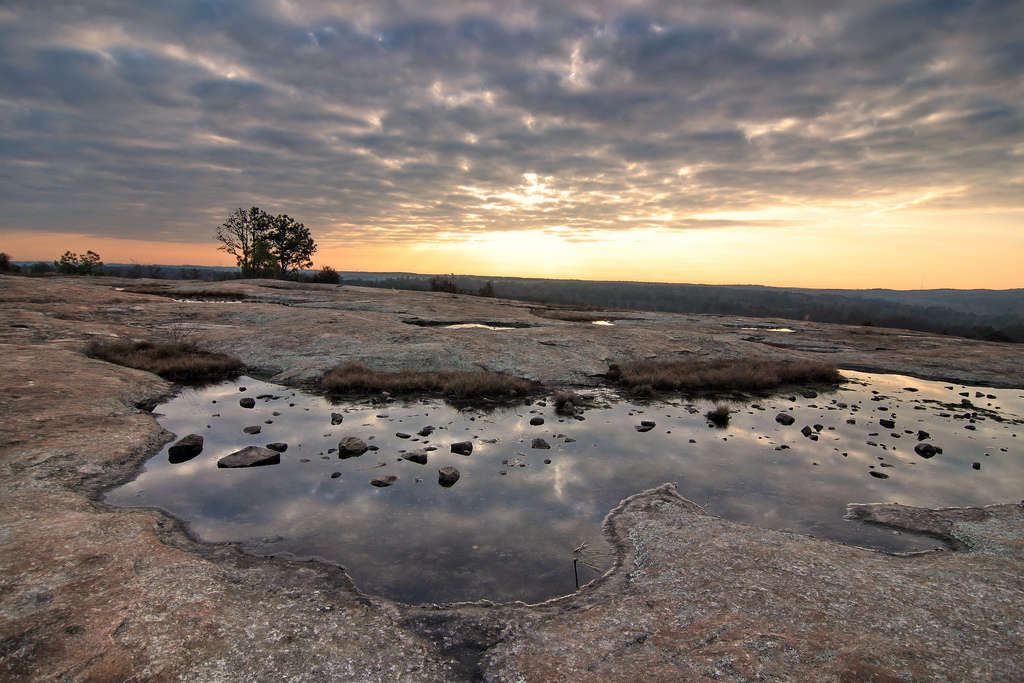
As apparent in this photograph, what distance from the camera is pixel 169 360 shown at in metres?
15.1

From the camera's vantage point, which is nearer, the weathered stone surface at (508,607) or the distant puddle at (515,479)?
the weathered stone surface at (508,607)

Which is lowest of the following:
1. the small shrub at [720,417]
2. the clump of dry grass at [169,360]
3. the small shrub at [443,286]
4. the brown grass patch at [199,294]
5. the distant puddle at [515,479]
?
the distant puddle at [515,479]

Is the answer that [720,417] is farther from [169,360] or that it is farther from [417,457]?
[169,360]

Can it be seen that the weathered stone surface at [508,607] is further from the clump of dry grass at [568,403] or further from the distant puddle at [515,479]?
the clump of dry grass at [568,403]

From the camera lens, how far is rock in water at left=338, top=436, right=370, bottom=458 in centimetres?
907

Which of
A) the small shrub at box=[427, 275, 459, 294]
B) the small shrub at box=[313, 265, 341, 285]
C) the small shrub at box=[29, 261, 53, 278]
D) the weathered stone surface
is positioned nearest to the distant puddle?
the weathered stone surface

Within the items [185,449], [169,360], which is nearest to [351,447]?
[185,449]

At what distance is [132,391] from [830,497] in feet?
52.6

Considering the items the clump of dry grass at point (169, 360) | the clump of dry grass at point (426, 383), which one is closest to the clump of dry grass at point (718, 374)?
the clump of dry grass at point (426, 383)

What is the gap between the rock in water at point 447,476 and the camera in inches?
314

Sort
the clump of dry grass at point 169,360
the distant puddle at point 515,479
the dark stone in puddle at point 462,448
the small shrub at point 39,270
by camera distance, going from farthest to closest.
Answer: the small shrub at point 39,270, the clump of dry grass at point 169,360, the dark stone in puddle at point 462,448, the distant puddle at point 515,479

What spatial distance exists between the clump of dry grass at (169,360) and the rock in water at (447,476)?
1065 cm

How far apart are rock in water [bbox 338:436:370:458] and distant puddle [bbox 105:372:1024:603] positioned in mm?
232

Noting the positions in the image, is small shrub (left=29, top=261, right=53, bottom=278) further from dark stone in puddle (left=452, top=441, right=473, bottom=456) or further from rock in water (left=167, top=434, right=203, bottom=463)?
dark stone in puddle (left=452, top=441, right=473, bottom=456)
